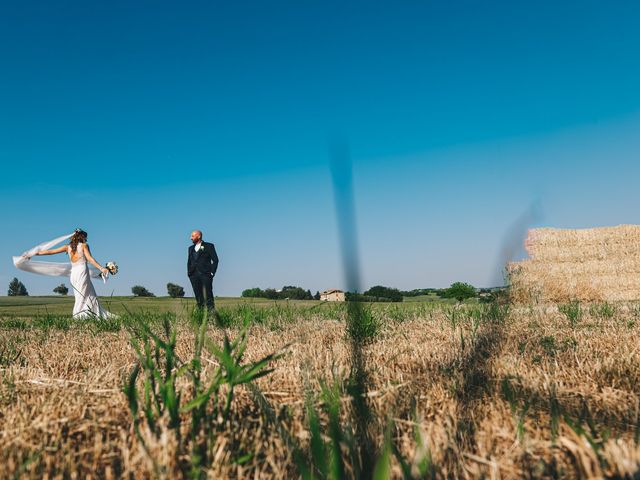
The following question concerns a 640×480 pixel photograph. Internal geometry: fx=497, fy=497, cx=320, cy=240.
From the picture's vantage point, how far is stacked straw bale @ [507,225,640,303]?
51.5 ft

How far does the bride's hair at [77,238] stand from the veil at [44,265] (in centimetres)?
24

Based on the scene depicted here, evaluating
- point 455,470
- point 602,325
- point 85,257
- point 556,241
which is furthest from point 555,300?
point 455,470

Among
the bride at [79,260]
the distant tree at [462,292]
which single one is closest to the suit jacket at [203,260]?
the bride at [79,260]

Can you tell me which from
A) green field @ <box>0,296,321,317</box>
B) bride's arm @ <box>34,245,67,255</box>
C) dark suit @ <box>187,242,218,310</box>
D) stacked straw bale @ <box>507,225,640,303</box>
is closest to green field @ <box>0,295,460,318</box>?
green field @ <box>0,296,321,317</box>

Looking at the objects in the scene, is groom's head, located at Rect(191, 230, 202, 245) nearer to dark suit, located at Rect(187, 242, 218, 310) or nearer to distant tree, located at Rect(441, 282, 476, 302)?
dark suit, located at Rect(187, 242, 218, 310)

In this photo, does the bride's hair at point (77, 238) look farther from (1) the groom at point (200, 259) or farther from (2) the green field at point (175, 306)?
(1) the groom at point (200, 259)

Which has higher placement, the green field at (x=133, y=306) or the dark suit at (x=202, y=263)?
the dark suit at (x=202, y=263)

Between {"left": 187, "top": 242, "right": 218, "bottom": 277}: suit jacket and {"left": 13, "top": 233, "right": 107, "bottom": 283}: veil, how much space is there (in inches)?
80.4

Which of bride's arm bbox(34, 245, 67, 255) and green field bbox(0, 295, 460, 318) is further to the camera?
bride's arm bbox(34, 245, 67, 255)

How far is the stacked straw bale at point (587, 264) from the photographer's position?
1570 centimetres

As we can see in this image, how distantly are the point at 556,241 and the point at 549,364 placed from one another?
16.1 m

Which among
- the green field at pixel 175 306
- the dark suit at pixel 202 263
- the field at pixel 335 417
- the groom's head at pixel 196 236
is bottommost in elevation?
the field at pixel 335 417

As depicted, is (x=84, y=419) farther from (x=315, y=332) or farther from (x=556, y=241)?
(x=556, y=241)

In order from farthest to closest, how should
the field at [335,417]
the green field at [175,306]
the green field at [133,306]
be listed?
1. the green field at [133,306]
2. the green field at [175,306]
3. the field at [335,417]
